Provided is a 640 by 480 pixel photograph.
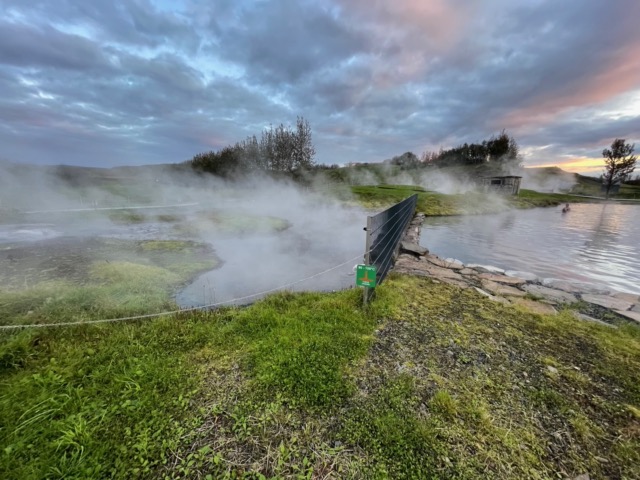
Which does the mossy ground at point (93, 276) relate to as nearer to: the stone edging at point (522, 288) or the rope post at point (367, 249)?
the rope post at point (367, 249)

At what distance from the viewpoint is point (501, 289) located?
172 inches

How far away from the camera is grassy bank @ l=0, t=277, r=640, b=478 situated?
5.11 ft

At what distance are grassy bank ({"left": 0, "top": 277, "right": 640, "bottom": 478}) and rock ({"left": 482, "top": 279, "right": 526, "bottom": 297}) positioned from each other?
106 cm

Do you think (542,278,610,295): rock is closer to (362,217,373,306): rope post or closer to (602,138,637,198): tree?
(362,217,373,306): rope post

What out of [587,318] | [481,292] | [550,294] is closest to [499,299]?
[481,292]

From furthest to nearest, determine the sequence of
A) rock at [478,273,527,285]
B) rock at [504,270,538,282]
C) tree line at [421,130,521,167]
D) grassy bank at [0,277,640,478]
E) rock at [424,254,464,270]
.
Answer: tree line at [421,130,521,167], rock at [424,254,464,270], rock at [504,270,538,282], rock at [478,273,527,285], grassy bank at [0,277,640,478]

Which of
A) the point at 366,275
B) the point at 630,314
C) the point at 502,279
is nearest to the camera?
the point at 366,275

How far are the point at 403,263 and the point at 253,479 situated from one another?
4704mm

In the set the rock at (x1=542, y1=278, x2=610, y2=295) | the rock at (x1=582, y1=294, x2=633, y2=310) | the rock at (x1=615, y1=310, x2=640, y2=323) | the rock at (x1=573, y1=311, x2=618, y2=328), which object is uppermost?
the rock at (x1=573, y1=311, x2=618, y2=328)

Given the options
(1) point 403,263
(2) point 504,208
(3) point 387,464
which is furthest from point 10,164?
(2) point 504,208

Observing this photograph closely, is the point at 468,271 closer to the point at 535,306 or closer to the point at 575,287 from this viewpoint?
the point at 535,306

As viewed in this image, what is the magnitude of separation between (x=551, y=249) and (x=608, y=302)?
4.97m

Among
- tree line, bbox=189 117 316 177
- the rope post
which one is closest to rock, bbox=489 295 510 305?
the rope post

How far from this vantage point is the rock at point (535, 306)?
3.57m
